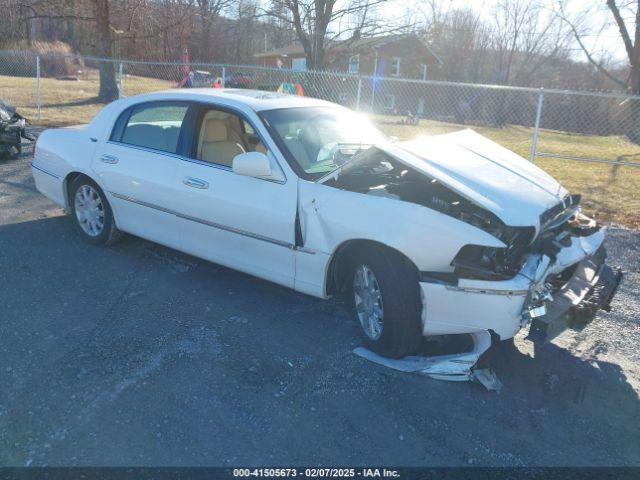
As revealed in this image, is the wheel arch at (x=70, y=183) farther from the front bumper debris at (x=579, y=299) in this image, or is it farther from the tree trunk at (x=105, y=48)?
the tree trunk at (x=105, y=48)

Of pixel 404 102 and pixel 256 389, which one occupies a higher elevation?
pixel 404 102

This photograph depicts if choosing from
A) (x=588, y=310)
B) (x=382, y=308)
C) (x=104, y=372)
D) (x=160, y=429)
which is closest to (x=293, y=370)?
(x=382, y=308)

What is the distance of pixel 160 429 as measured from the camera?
2.94 m

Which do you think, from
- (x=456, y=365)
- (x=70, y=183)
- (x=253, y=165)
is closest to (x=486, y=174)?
(x=456, y=365)

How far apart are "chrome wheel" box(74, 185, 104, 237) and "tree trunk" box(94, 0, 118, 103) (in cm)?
1301

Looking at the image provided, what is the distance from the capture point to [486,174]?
387 cm

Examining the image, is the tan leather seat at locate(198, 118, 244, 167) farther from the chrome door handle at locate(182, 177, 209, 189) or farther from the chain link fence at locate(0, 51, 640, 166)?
the chain link fence at locate(0, 51, 640, 166)

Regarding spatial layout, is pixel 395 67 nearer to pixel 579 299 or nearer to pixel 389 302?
pixel 579 299

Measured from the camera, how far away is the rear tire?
11.3 ft

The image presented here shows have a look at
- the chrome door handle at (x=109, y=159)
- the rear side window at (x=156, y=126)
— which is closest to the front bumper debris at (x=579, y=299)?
the rear side window at (x=156, y=126)

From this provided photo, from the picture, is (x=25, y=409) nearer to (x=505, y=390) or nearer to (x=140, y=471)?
(x=140, y=471)

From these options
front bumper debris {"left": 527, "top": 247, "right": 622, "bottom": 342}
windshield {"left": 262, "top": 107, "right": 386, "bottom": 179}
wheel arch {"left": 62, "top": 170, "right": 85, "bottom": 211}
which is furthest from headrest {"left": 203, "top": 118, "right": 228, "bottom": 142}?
front bumper debris {"left": 527, "top": 247, "right": 622, "bottom": 342}

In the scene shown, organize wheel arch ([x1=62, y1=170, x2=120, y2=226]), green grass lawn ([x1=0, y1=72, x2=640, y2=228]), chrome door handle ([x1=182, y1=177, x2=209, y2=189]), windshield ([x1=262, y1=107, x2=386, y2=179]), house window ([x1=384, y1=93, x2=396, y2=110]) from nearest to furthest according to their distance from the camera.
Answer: windshield ([x1=262, y1=107, x2=386, y2=179])
chrome door handle ([x1=182, y1=177, x2=209, y2=189])
wheel arch ([x1=62, y1=170, x2=120, y2=226])
green grass lawn ([x1=0, y1=72, x2=640, y2=228])
house window ([x1=384, y1=93, x2=396, y2=110])

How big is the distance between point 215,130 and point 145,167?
0.70m
